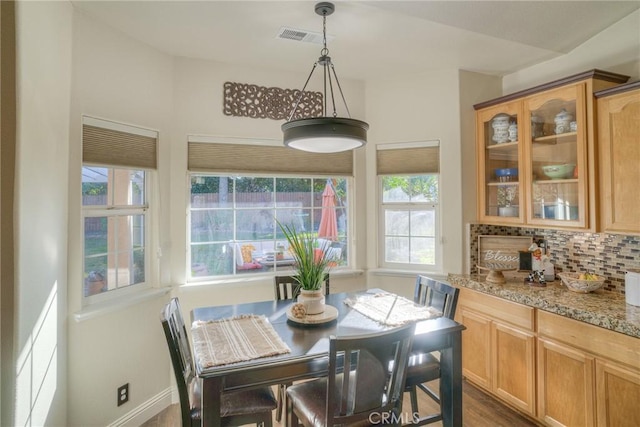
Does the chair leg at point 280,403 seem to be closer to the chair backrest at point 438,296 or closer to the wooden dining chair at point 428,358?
the wooden dining chair at point 428,358

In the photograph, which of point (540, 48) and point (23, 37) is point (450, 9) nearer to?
point (540, 48)

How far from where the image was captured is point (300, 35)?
2551 millimetres

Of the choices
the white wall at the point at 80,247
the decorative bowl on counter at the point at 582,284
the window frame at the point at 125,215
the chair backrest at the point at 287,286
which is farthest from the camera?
the chair backrest at the point at 287,286

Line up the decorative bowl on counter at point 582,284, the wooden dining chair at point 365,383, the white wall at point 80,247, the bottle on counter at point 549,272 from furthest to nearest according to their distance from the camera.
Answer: the bottle on counter at point 549,272 → the decorative bowl on counter at point 582,284 → the white wall at point 80,247 → the wooden dining chair at point 365,383

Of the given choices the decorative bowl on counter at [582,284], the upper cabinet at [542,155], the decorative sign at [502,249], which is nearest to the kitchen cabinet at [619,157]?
the upper cabinet at [542,155]

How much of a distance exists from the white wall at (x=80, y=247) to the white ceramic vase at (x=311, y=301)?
1.31 metres

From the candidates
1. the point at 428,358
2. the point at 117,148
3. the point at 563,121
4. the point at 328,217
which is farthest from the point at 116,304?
the point at 563,121

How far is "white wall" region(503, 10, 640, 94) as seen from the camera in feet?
8.06

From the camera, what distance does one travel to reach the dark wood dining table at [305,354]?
5.07 ft

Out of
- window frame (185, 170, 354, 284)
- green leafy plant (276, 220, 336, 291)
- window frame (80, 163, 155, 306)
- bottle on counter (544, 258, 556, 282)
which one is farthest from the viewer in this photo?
window frame (185, 170, 354, 284)

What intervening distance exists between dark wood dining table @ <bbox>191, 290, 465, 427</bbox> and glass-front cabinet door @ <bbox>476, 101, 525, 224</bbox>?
142 cm

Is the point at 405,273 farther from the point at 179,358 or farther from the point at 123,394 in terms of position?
the point at 123,394

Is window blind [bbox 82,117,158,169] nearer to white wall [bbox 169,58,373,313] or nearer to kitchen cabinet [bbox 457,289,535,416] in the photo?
white wall [bbox 169,58,373,313]

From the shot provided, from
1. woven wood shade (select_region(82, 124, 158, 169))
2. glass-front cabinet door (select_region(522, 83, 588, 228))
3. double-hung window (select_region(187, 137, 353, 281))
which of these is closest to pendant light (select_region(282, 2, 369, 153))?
double-hung window (select_region(187, 137, 353, 281))
